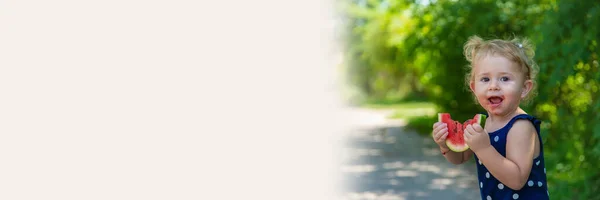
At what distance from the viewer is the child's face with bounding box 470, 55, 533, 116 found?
7.09ft

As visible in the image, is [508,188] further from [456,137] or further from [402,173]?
[402,173]

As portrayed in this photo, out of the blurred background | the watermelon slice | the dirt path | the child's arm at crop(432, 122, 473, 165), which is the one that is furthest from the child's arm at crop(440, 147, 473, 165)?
the dirt path

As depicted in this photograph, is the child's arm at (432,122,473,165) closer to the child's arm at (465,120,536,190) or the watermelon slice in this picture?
the watermelon slice

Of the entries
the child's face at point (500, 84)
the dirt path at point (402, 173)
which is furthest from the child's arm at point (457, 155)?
the dirt path at point (402, 173)

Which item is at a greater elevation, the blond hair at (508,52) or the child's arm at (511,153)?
the blond hair at (508,52)

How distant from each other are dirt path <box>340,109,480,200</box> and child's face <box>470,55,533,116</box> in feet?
17.0

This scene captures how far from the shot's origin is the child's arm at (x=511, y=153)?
81.3 inches

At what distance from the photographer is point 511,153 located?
2.12 metres

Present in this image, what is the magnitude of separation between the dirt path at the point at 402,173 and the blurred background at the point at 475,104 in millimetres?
12

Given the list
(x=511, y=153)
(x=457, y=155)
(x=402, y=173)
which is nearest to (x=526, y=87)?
(x=511, y=153)

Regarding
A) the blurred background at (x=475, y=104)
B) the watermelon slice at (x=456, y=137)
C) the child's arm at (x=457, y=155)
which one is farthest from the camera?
the blurred background at (x=475, y=104)

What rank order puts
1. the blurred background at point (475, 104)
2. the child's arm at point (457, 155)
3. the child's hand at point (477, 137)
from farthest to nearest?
the blurred background at point (475, 104)
the child's arm at point (457, 155)
the child's hand at point (477, 137)

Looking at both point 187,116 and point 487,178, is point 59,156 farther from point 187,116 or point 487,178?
point 487,178

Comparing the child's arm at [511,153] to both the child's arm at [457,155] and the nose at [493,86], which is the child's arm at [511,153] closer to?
the nose at [493,86]
